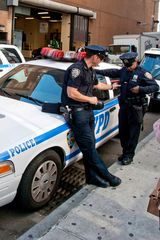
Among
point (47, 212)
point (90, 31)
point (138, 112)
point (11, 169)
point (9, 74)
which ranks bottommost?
point (47, 212)

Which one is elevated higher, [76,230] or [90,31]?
[90,31]

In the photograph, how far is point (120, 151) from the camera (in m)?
5.93

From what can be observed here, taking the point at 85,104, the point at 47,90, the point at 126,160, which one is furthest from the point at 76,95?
the point at 126,160

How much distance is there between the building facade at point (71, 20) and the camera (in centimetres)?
1802

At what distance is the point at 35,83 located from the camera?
4582 mm

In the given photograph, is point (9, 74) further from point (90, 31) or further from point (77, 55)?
point (90, 31)

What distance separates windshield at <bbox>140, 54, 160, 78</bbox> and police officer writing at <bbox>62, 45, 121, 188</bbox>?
6459 mm

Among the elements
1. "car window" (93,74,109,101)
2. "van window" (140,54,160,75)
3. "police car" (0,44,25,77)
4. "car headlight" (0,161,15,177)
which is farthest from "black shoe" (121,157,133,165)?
"van window" (140,54,160,75)

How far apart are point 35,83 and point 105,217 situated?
2.08 metres

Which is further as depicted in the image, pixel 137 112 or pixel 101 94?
pixel 101 94

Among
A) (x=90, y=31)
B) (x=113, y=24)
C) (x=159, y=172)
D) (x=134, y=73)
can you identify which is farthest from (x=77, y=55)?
(x=113, y=24)

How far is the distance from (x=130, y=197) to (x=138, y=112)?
1.34 m

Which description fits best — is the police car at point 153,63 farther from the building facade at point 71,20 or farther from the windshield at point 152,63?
the building facade at point 71,20

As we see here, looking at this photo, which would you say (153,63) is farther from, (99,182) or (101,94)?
(99,182)
